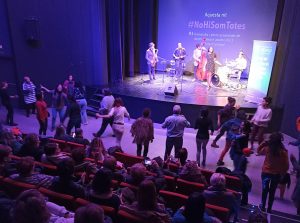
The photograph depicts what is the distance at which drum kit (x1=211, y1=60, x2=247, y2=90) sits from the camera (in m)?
10.6

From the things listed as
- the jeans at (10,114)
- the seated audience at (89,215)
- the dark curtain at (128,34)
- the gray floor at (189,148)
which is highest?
the dark curtain at (128,34)

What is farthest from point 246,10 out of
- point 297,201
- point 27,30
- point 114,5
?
point 297,201

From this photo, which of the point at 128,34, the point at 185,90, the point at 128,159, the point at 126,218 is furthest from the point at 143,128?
the point at 128,34

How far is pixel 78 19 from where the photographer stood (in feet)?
33.2

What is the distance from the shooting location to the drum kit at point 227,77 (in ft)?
34.7

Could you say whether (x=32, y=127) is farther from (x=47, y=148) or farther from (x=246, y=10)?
(x=246, y=10)

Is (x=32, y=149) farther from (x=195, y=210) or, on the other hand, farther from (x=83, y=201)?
(x=195, y=210)

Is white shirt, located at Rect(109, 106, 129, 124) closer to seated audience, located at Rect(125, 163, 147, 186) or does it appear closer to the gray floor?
the gray floor

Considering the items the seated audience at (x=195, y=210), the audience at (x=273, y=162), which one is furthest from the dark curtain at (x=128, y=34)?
the seated audience at (x=195, y=210)

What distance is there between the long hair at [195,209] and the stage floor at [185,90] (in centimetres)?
613

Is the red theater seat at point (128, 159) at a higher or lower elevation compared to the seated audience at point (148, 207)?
lower

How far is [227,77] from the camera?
35.6 feet

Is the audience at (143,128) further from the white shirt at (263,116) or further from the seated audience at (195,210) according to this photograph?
the seated audience at (195,210)

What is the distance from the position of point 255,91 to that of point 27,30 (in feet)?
24.5
